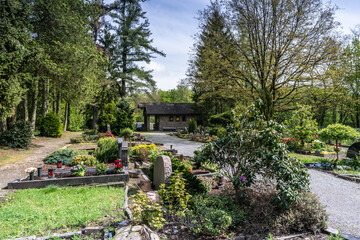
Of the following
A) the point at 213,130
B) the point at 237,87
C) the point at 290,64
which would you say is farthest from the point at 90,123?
the point at 290,64

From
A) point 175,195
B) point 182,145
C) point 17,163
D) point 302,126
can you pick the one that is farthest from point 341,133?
point 17,163

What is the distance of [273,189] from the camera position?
4.95m

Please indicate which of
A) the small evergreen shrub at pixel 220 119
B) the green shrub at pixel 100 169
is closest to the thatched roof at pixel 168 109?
the small evergreen shrub at pixel 220 119

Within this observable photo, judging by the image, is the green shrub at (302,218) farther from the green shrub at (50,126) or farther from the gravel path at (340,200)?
the green shrub at (50,126)

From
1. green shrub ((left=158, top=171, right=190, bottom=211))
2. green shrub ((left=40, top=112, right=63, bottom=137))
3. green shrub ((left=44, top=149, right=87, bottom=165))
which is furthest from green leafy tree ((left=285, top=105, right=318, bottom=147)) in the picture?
green shrub ((left=40, top=112, right=63, bottom=137))

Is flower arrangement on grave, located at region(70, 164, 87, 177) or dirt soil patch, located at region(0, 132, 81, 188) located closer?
flower arrangement on grave, located at region(70, 164, 87, 177)

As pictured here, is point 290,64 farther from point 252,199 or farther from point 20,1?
point 20,1

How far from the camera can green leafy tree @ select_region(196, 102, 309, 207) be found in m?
4.38

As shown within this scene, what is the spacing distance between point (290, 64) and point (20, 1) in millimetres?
18371

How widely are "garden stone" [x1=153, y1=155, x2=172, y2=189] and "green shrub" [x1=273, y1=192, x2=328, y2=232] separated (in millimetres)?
2897

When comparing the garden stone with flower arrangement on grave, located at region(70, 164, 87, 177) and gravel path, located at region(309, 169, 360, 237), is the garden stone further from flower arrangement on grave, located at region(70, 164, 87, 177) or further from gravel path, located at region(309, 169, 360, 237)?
gravel path, located at region(309, 169, 360, 237)

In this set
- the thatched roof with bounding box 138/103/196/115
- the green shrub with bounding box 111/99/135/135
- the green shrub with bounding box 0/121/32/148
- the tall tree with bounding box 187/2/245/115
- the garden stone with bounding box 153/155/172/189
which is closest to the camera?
the garden stone with bounding box 153/155/172/189

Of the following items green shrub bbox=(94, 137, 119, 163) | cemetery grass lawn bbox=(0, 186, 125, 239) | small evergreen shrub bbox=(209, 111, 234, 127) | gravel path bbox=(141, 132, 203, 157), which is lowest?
cemetery grass lawn bbox=(0, 186, 125, 239)

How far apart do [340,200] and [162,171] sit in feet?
16.3
